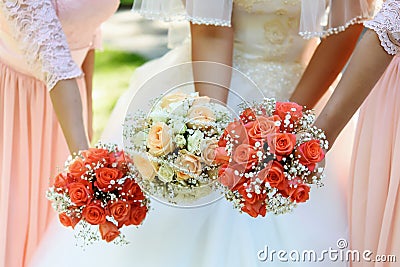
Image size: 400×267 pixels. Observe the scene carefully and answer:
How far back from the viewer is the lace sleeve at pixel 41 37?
66.6 inches

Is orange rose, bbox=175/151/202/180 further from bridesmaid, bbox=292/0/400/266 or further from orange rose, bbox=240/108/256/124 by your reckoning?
bridesmaid, bbox=292/0/400/266

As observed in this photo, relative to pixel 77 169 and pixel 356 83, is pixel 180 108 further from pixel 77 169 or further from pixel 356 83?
pixel 356 83

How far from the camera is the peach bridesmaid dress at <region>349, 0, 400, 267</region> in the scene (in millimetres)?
1559

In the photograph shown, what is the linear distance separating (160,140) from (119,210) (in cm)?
19

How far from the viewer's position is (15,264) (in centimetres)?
193

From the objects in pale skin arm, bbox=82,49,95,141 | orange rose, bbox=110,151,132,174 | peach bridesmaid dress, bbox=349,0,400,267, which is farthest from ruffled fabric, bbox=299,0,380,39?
pale skin arm, bbox=82,49,95,141

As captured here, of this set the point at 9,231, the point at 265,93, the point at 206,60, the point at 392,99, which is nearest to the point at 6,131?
the point at 9,231

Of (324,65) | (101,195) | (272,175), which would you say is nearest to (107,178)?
(101,195)

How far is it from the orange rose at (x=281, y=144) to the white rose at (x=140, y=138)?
0.26m

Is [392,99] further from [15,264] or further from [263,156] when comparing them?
[15,264]

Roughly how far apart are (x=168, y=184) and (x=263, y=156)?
208 mm

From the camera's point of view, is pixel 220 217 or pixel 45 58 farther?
pixel 45 58

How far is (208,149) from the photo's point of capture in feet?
4.47

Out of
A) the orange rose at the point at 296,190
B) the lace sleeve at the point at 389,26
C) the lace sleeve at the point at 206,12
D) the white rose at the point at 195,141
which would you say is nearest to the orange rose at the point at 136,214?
the white rose at the point at 195,141
